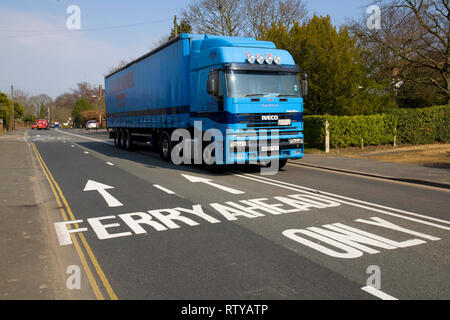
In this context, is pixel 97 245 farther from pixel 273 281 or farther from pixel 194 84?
pixel 194 84

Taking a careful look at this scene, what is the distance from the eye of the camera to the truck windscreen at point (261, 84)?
35.0 feet

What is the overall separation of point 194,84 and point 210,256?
841 cm

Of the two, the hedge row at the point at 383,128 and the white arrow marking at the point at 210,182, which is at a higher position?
the hedge row at the point at 383,128

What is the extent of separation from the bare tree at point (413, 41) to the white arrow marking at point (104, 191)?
18.1 m

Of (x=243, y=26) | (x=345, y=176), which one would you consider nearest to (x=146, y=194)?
(x=345, y=176)

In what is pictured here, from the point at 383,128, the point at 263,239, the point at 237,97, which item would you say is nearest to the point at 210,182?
the point at 237,97

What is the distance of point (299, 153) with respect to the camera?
1177 centimetres

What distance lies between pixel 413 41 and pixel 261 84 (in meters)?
16.4

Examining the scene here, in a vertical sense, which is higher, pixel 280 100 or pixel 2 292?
pixel 280 100

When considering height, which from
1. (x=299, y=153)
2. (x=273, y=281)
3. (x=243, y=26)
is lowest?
(x=273, y=281)

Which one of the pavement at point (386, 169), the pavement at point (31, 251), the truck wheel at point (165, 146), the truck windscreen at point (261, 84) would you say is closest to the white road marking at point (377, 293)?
the pavement at point (31, 251)

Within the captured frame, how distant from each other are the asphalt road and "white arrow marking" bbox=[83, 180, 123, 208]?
3 cm

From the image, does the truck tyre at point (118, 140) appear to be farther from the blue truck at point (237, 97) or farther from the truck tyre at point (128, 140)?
the blue truck at point (237, 97)

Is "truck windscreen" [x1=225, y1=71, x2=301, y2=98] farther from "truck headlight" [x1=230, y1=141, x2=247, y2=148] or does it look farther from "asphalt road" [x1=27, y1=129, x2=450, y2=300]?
"asphalt road" [x1=27, y1=129, x2=450, y2=300]
